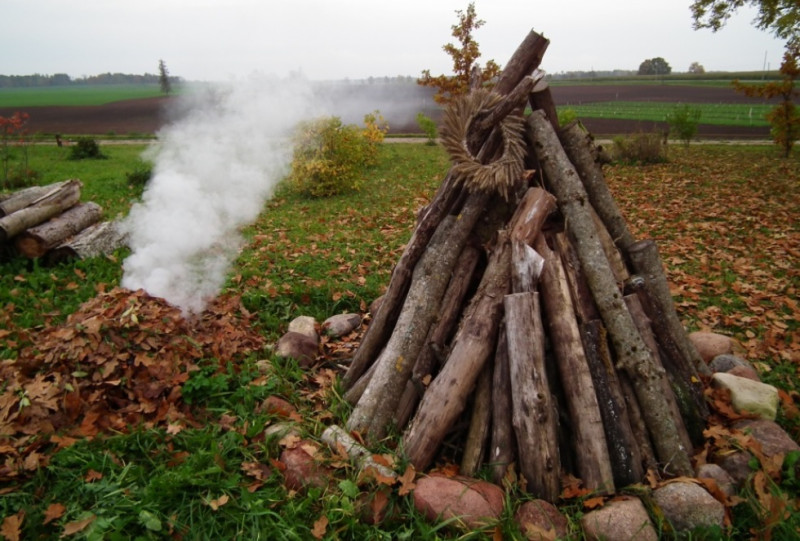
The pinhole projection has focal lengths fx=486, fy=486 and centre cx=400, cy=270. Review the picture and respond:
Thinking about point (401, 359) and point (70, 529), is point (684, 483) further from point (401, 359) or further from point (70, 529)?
point (70, 529)

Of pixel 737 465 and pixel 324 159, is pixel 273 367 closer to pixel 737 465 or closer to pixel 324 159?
pixel 737 465

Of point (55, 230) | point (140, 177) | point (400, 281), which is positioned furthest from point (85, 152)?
point (400, 281)

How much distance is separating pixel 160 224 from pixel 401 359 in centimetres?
451

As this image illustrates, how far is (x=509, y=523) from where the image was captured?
2.72 m

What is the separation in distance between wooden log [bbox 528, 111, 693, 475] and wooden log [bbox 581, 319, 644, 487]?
0.13 meters

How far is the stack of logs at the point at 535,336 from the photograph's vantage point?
3059 mm

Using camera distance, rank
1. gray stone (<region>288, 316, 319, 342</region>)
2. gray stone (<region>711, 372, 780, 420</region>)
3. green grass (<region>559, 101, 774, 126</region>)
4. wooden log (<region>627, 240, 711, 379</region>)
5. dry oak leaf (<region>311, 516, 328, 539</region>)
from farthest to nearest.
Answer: green grass (<region>559, 101, 774, 126</region>), gray stone (<region>288, 316, 319, 342</region>), wooden log (<region>627, 240, 711, 379</region>), gray stone (<region>711, 372, 780, 420</region>), dry oak leaf (<region>311, 516, 328, 539</region>)

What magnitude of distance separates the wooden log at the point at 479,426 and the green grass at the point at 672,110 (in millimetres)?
31644

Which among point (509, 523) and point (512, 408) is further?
point (512, 408)

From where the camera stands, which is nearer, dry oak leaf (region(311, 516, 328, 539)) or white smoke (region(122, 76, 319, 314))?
dry oak leaf (region(311, 516, 328, 539))

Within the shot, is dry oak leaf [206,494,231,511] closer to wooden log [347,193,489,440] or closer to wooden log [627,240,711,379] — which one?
wooden log [347,193,489,440]

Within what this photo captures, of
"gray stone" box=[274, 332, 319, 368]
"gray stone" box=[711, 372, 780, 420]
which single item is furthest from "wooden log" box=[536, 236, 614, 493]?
"gray stone" box=[274, 332, 319, 368]

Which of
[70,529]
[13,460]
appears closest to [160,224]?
[13,460]

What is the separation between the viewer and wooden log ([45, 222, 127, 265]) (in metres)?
7.12
